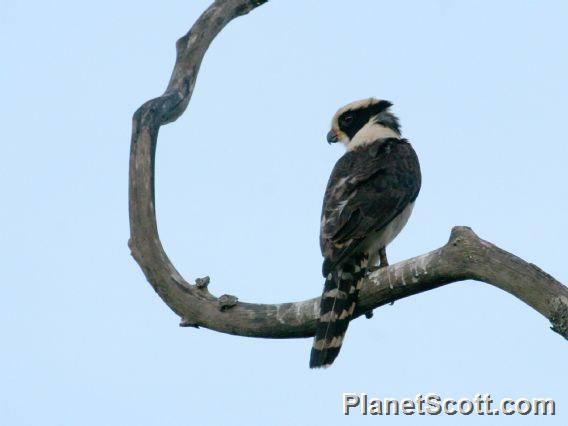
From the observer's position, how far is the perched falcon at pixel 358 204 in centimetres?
543

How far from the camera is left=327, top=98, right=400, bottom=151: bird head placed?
7477 millimetres

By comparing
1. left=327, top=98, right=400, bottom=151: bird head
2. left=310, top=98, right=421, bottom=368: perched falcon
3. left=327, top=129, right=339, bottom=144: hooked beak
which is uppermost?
left=327, top=98, right=400, bottom=151: bird head

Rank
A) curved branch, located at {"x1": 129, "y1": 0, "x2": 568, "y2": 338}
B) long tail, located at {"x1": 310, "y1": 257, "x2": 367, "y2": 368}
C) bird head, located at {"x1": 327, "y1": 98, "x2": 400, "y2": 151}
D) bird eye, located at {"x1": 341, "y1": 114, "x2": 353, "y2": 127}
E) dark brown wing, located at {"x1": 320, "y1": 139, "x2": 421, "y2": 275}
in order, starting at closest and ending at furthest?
curved branch, located at {"x1": 129, "y1": 0, "x2": 568, "y2": 338} < long tail, located at {"x1": 310, "y1": 257, "x2": 367, "y2": 368} < dark brown wing, located at {"x1": 320, "y1": 139, "x2": 421, "y2": 275} < bird head, located at {"x1": 327, "y1": 98, "x2": 400, "y2": 151} < bird eye, located at {"x1": 341, "y1": 114, "x2": 353, "y2": 127}

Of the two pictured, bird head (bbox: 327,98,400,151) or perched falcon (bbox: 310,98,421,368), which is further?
bird head (bbox: 327,98,400,151)

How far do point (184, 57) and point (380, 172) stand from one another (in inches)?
59.6

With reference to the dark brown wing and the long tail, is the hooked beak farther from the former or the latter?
the long tail

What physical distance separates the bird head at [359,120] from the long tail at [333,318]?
213cm

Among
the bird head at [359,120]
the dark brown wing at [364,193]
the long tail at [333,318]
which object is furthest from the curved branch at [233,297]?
the bird head at [359,120]

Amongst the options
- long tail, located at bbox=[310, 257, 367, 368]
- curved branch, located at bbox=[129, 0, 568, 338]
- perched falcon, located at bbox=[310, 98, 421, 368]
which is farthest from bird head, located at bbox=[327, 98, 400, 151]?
long tail, located at bbox=[310, 257, 367, 368]

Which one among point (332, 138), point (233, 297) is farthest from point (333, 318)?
point (332, 138)

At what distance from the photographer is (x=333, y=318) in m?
5.36

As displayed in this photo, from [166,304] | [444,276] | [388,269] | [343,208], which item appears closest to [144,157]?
[166,304]

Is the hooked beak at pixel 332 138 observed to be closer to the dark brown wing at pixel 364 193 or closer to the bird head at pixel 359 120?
the bird head at pixel 359 120

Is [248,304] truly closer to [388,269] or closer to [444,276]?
[388,269]
